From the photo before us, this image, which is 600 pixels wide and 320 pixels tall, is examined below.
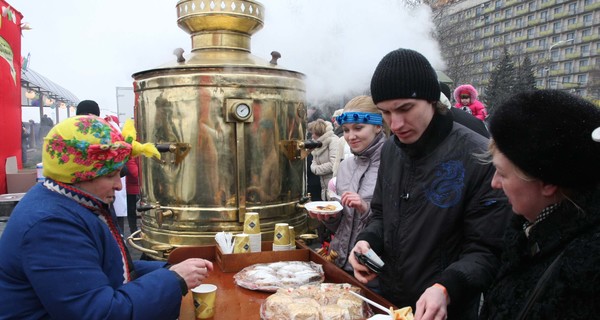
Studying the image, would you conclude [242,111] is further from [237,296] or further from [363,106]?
[237,296]

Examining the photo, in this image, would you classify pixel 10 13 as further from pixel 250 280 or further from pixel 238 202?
pixel 250 280

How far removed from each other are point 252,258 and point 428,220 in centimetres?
120

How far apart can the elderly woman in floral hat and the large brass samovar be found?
115cm

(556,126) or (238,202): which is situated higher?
(556,126)

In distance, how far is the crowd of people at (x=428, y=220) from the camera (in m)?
1.14

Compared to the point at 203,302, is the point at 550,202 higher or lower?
higher

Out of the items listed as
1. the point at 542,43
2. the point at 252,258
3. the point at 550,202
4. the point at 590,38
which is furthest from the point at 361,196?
the point at 542,43

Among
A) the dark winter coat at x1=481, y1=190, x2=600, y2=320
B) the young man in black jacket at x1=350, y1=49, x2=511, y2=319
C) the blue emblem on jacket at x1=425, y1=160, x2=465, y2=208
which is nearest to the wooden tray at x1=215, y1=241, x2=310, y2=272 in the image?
the young man in black jacket at x1=350, y1=49, x2=511, y2=319

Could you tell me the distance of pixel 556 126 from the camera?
3.75ft

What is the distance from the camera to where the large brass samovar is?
3041mm

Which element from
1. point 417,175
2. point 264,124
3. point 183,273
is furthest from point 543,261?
point 264,124

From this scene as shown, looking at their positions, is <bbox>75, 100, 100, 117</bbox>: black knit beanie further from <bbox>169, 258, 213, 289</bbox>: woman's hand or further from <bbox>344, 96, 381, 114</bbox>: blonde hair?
<bbox>169, 258, 213, 289</bbox>: woman's hand

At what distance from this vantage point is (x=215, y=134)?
Answer: 10.00 feet

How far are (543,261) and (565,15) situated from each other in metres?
48.5
